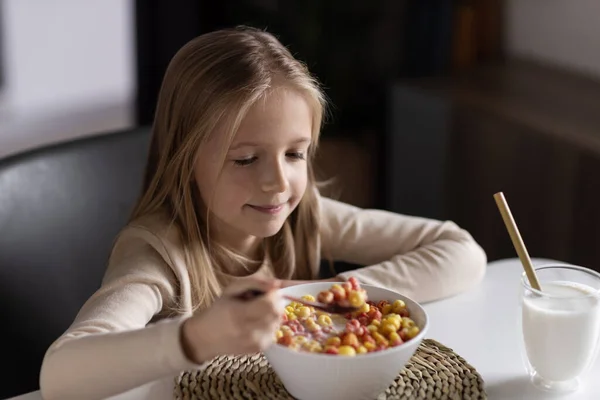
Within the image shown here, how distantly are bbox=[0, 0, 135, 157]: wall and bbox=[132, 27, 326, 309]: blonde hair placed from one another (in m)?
2.17

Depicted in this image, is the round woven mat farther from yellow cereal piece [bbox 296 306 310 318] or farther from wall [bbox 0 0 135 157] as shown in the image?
wall [bbox 0 0 135 157]

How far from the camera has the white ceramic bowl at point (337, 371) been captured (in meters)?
0.90

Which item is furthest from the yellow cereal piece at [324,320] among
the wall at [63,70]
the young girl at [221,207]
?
the wall at [63,70]

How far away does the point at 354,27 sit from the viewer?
2705 millimetres

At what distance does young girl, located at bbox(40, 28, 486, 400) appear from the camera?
1.14 meters

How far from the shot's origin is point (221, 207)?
1227 mm

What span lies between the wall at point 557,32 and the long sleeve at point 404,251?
1.21 m

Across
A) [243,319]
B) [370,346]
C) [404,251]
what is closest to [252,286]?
[243,319]

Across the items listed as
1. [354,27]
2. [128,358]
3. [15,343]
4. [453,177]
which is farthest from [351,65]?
[128,358]

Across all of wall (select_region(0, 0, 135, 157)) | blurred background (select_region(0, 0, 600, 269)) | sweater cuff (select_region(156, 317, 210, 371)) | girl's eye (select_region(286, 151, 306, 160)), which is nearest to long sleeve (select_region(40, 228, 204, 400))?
sweater cuff (select_region(156, 317, 210, 371))

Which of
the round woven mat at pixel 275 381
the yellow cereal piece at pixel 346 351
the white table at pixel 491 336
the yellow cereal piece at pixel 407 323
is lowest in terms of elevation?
the white table at pixel 491 336

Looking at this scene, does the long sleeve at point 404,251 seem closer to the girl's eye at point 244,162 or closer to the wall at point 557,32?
the girl's eye at point 244,162

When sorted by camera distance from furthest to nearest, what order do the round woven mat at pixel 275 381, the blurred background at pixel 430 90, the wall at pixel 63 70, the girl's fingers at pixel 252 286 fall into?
the wall at pixel 63 70, the blurred background at pixel 430 90, the round woven mat at pixel 275 381, the girl's fingers at pixel 252 286

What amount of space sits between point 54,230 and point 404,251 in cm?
55
